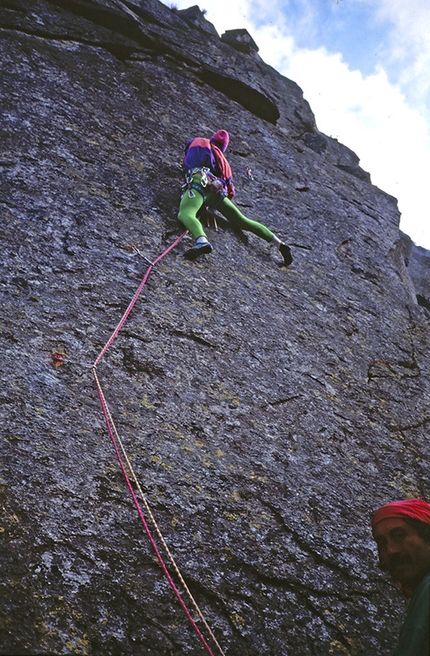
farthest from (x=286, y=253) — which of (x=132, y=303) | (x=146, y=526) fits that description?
(x=146, y=526)

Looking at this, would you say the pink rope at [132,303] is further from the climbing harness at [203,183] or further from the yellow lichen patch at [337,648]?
the yellow lichen patch at [337,648]

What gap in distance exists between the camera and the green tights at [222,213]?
5859mm

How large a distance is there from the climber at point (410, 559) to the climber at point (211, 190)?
4.00m

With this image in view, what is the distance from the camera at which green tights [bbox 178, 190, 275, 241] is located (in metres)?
5.86

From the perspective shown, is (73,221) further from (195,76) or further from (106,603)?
(195,76)

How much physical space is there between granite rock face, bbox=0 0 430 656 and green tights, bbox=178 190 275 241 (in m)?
0.19

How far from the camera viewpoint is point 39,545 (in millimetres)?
2941

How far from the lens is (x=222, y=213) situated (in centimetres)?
653

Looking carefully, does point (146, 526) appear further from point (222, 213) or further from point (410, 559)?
point (222, 213)

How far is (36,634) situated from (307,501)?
6.80 ft

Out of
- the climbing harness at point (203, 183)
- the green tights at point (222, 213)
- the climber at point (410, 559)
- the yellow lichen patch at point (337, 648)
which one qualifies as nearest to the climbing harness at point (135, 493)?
the yellow lichen patch at point (337, 648)

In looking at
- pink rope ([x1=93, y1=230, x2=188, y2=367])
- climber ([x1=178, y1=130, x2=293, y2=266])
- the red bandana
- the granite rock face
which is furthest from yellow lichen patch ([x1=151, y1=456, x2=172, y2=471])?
climber ([x1=178, y1=130, x2=293, y2=266])

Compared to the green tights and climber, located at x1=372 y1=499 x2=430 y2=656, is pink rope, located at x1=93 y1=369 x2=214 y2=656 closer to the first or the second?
climber, located at x1=372 y1=499 x2=430 y2=656

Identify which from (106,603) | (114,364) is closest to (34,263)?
(114,364)
